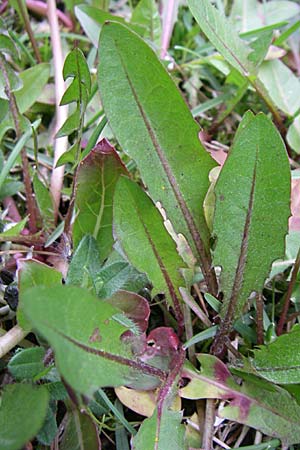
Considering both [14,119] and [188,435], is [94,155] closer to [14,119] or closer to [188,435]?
[14,119]

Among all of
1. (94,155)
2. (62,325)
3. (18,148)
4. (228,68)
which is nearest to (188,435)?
(62,325)

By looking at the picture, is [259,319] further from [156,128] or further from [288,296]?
[156,128]

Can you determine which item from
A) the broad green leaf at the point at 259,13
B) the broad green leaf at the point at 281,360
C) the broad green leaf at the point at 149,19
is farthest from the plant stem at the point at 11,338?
the broad green leaf at the point at 259,13

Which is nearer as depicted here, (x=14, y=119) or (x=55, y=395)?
(x=55, y=395)

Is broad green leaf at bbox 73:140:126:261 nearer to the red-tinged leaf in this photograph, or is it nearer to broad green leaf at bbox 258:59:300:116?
the red-tinged leaf

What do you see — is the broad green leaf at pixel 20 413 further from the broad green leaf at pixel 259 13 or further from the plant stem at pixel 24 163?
the broad green leaf at pixel 259 13
